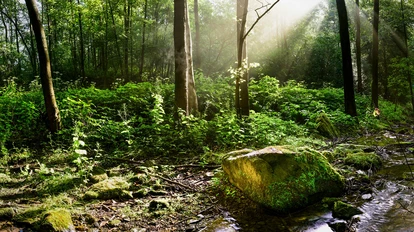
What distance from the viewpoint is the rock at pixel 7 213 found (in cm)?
342

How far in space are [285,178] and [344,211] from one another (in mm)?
839

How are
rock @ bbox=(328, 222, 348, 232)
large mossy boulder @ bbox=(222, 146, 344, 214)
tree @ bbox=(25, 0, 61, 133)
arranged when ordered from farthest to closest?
tree @ bbox=(25, 0, 61, 133) < large mossy boulder @ bbox=(222, 146, 344, 214) < rock @ bbox=(328, 222, 348, 232)

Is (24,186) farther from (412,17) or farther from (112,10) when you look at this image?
(412,17)

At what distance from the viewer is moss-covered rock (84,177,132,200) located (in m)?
4.29

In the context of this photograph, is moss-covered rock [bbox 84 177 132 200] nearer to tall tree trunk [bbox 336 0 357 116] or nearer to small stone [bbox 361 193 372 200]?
small stone [bbox 361 193 372 200]

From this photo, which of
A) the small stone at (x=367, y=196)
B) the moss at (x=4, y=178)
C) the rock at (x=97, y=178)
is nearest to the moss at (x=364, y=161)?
the small stone at (x=367, y=196)

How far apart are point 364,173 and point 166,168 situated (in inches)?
150

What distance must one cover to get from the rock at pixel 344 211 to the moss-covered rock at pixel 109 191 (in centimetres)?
300

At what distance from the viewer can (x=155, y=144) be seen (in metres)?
6.94

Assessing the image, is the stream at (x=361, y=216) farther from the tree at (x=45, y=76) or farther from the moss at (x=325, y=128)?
the tree at (x=45, y=76)

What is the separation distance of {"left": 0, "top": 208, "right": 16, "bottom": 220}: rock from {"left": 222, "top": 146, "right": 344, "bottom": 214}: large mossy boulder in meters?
3.09

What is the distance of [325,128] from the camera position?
9.54 meters

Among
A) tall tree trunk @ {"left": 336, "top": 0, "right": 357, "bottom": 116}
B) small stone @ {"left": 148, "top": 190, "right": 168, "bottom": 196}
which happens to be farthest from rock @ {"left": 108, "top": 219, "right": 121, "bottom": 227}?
tall tree trunk @ {"left": 336, "top": 0, "right": 357, "bottom": 116}

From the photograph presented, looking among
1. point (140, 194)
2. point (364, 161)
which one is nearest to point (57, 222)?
point (140, 194)
